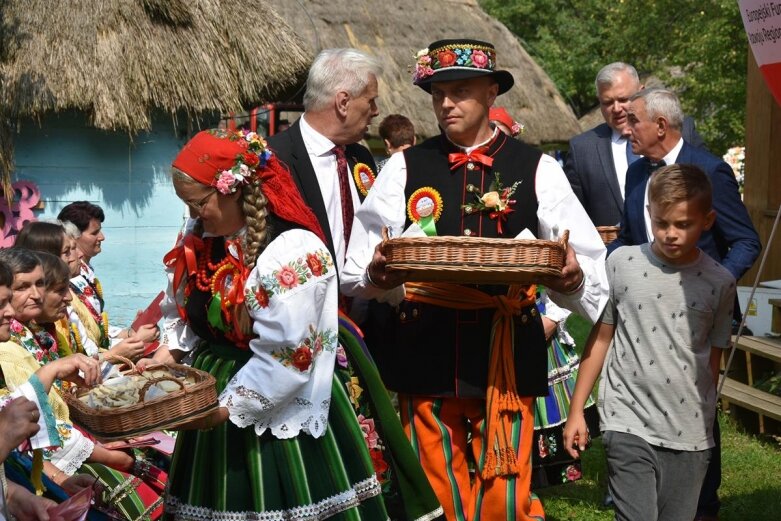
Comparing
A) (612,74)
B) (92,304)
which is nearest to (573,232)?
(612,74)

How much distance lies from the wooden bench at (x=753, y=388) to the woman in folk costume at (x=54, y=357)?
12.8ft

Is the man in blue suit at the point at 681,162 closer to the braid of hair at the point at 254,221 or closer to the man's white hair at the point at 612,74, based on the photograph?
the man's white hair at the point at 612,74

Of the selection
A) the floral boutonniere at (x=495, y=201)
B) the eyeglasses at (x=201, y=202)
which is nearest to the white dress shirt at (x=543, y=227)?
the floral boutonniere at (x=495, y=201)

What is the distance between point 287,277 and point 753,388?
4.72 meters

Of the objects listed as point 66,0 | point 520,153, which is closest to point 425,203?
point 520,153

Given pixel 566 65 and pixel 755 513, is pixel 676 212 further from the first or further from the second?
pixel 566 65

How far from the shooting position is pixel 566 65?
2894 centimetres

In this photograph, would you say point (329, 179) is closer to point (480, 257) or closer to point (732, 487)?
point (480, 257)

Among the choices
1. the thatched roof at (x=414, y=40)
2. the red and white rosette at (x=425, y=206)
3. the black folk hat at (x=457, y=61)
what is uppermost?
the thatched roof at (x=414, y=40)

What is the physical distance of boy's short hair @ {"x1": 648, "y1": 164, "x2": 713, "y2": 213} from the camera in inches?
165

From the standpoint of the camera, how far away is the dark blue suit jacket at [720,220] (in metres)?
5.09

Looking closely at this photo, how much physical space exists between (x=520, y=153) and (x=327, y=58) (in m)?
1.14

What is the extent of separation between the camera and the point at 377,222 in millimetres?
4492

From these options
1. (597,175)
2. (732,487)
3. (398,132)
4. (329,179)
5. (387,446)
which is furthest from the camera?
(398,132)
